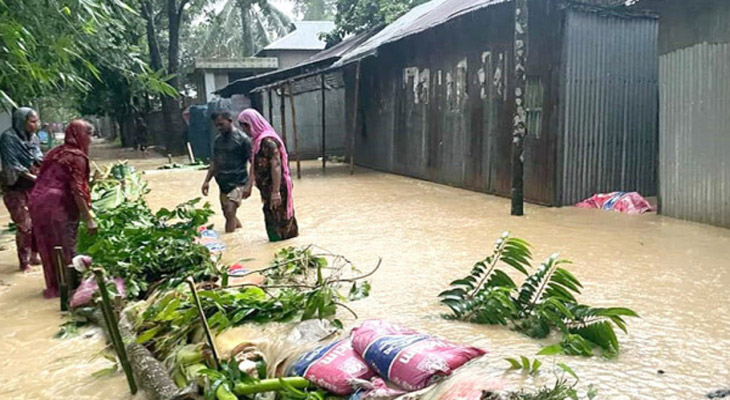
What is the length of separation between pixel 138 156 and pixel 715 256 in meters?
25.0

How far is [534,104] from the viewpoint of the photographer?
916cm

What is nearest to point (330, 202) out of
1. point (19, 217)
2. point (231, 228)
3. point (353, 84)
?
point (231, 228)

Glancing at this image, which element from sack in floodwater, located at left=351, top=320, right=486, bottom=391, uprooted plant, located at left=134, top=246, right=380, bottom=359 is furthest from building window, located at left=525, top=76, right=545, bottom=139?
sack in floodwater, located at left=351, top=320, right=486, bottom=391

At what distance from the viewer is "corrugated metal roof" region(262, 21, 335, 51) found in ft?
87.7

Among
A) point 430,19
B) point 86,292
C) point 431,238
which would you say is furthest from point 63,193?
point 430,19

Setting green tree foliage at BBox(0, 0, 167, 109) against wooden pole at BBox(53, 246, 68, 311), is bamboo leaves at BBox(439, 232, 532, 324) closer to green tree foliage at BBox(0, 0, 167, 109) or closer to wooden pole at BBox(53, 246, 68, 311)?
wooden pole at BBox(53, 246, 68, 311)

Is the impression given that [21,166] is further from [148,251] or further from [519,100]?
[519,100]

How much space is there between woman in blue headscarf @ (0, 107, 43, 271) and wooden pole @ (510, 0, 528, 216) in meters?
5.67

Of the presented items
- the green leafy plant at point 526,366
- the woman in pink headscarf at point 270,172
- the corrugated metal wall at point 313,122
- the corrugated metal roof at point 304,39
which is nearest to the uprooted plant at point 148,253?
the woman in pink headscarf at point 270,172

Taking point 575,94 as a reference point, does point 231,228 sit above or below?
below

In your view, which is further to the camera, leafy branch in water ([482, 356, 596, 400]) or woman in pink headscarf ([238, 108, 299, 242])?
woman in pink headscarf ([238, 108, 299, 242])

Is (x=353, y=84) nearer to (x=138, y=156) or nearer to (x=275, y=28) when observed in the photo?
(x=138, y=156)

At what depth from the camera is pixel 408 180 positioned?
45.2 feet

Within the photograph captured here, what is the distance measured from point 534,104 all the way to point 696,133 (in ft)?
8.34
